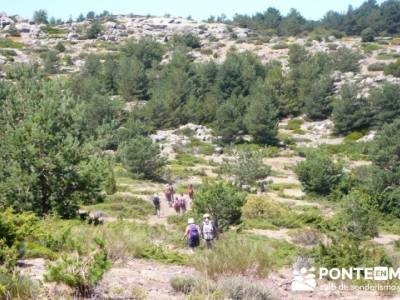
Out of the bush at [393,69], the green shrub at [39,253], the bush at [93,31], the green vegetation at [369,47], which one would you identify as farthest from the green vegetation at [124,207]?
the bush at [93,31]

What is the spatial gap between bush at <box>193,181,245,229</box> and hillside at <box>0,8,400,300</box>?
0.06 m

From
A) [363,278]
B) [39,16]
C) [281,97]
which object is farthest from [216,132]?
[39,16]

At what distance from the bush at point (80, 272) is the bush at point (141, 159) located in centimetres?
3137

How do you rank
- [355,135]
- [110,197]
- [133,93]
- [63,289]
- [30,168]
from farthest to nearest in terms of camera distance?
[133,93]
[355,135]
[110,197]
[30,168]
[63,289]

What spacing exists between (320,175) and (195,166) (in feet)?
47.0

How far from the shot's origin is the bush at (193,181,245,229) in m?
20.4

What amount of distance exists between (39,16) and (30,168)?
404 feet

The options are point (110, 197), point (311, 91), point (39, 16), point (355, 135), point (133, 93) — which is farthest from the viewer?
point (39, 16)

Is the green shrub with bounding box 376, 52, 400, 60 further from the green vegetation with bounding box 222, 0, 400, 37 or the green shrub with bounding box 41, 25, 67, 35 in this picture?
the green shrub with bounding box 41, 25, 67, 35

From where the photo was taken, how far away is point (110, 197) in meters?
28.6

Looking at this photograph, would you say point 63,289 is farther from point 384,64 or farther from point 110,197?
point 384,64

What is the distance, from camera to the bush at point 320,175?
34031 millimetres

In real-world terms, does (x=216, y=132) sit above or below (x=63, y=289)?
below

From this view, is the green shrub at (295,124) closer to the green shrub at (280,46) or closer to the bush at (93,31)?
the green shrub at (280,46)
